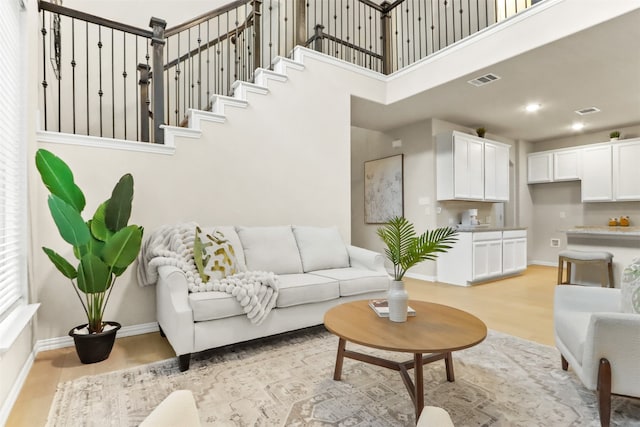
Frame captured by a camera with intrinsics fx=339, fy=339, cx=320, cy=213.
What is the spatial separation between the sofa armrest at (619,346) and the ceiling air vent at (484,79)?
3.08 meters

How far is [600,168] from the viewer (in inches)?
233

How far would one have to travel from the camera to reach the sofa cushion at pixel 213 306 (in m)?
2.29

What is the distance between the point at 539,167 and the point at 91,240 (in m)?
7.61

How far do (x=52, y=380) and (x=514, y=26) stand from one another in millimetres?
4783

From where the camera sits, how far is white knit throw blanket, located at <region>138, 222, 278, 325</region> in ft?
8.02

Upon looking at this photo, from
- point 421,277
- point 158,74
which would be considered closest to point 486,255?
point 421,277

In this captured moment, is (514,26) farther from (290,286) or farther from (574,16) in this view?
(290,286)

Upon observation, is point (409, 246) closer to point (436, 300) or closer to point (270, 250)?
point (270, 250)

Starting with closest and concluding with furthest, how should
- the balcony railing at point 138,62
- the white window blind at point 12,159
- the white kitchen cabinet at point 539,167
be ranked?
the white window blind at point 12,159 → the balcony railing at point 138,62 → the white kitchen cabinet at point 539,167

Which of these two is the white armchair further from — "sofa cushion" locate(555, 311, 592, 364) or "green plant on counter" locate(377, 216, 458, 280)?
"green plant on counter" locate(377, 216, 458, 280)

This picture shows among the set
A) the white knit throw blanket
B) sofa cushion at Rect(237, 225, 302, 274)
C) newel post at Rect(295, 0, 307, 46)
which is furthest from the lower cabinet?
newel post at Rect(295, 0, 307, 46)

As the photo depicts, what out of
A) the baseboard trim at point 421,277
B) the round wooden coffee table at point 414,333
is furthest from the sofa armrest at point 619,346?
the baseboard trim at point 421,277

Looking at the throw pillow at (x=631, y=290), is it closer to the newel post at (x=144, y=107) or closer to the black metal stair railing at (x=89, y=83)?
the newel post at (x=144, y=107)

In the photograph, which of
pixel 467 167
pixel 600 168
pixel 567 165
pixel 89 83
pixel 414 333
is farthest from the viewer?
pixel 567 165
